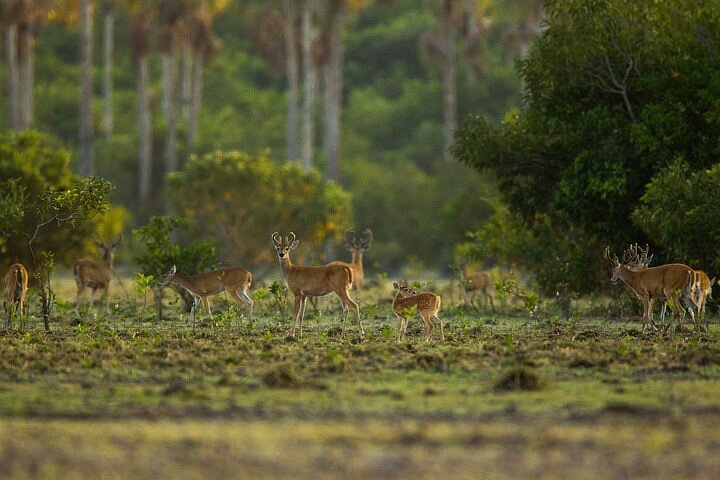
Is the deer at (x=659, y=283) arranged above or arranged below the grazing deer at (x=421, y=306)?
above

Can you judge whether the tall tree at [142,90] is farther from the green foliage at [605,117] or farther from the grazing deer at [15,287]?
the grazing deer at [15,287]

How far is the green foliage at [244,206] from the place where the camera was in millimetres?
36906

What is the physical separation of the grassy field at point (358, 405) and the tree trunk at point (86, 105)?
27.0 m

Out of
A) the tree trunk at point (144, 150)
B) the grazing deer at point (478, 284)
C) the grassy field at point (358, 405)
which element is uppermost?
the tree trunk at point (144, 150)

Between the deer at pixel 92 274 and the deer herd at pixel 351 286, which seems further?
the deer at pixel 92 274

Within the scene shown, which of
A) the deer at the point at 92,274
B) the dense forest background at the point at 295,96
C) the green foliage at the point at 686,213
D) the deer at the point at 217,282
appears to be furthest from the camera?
the dense forest background at the point at 295,96

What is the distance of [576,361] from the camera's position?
14836 mm

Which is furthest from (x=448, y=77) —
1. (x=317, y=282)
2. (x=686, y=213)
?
(x=317, y=282)

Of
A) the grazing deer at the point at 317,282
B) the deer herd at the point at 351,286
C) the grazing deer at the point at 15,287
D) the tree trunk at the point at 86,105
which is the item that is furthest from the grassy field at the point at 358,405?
the tree trunk at the point at 86,105

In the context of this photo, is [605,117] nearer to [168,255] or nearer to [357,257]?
[357,257]

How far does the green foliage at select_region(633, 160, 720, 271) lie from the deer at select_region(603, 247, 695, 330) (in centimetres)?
105

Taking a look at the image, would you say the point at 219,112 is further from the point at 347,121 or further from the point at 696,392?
the point at 696,392

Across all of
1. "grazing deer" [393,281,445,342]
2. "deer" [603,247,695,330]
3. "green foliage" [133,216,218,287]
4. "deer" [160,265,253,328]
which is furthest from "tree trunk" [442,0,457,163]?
"grazing deer" [393,281,445,342]

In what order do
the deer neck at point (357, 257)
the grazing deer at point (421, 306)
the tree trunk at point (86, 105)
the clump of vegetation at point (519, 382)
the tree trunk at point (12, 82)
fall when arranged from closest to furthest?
the clump of vegetation at point (519, 382)
the grazing deer at point (421, 306)
the deer neck at point (357, 257)
the tree trunk at point (86, 105)
the tree trunk at point (12, 82)
